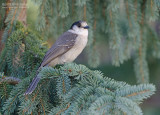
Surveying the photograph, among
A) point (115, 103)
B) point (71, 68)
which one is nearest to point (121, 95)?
point (115, 103)

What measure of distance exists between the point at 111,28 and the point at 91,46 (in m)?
0.52

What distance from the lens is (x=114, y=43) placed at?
11.8 ft

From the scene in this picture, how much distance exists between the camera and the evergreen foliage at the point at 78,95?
1671 millimetres

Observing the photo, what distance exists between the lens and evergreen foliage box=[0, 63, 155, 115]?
1671 mm

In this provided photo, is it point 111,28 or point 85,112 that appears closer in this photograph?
point 85,112

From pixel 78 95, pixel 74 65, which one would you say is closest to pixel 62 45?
pixel 74 65

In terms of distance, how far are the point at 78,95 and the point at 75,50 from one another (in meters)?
1.61

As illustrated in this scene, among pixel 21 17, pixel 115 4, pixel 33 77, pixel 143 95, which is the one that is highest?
pixel 115 4

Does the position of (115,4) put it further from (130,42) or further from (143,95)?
(143,95)

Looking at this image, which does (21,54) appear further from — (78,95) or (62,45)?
(78,95)

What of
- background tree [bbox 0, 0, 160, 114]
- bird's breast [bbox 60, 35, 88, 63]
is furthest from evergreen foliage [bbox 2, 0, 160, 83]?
bird's breast [bbox 60, 35, 88, 63]

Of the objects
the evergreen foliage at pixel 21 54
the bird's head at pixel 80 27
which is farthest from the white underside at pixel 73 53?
the evergreen foliage at pixel 21 54

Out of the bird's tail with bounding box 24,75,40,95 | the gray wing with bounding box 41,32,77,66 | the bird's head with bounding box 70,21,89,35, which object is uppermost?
the bird's head with bounding box 70,21,89,35

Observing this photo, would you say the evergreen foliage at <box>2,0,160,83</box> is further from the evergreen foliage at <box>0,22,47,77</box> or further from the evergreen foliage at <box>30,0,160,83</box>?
the evergreen foliage at <box>0,22,47,77</box>
